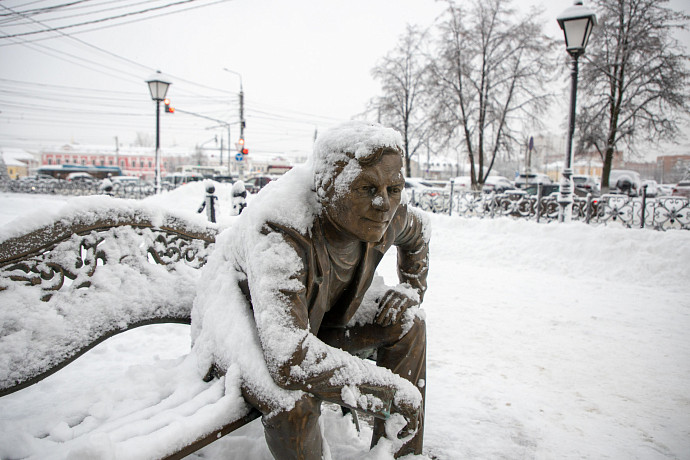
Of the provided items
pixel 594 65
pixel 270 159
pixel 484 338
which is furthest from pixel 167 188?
pixel 270 159

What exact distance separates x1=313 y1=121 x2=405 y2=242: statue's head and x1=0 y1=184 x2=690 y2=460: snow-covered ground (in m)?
0.97

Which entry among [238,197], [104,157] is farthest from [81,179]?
[104,157]

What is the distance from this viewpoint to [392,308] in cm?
177

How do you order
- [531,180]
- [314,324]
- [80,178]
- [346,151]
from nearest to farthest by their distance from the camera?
[346,151] → [314,324] → [531,180] → [80,178]

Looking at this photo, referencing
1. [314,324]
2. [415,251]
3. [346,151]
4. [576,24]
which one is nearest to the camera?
[346,151]

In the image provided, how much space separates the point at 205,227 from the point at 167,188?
25735mm

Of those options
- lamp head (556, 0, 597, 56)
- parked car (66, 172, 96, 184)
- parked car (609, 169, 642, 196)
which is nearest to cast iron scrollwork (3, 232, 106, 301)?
lamp head (556, 0, 597, 56)

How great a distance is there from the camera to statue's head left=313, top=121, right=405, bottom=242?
1.40 m

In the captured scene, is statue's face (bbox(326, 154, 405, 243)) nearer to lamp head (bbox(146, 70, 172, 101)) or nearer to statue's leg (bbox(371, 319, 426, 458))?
statue's leg (bbox(371, 319, 426, 458))

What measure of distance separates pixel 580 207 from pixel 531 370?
8.74 m

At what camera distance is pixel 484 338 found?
379 cm

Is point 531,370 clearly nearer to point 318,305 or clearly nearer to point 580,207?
point 318,305

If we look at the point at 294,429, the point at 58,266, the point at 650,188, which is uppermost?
the point at 650,188

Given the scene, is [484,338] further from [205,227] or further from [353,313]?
[205,227]
